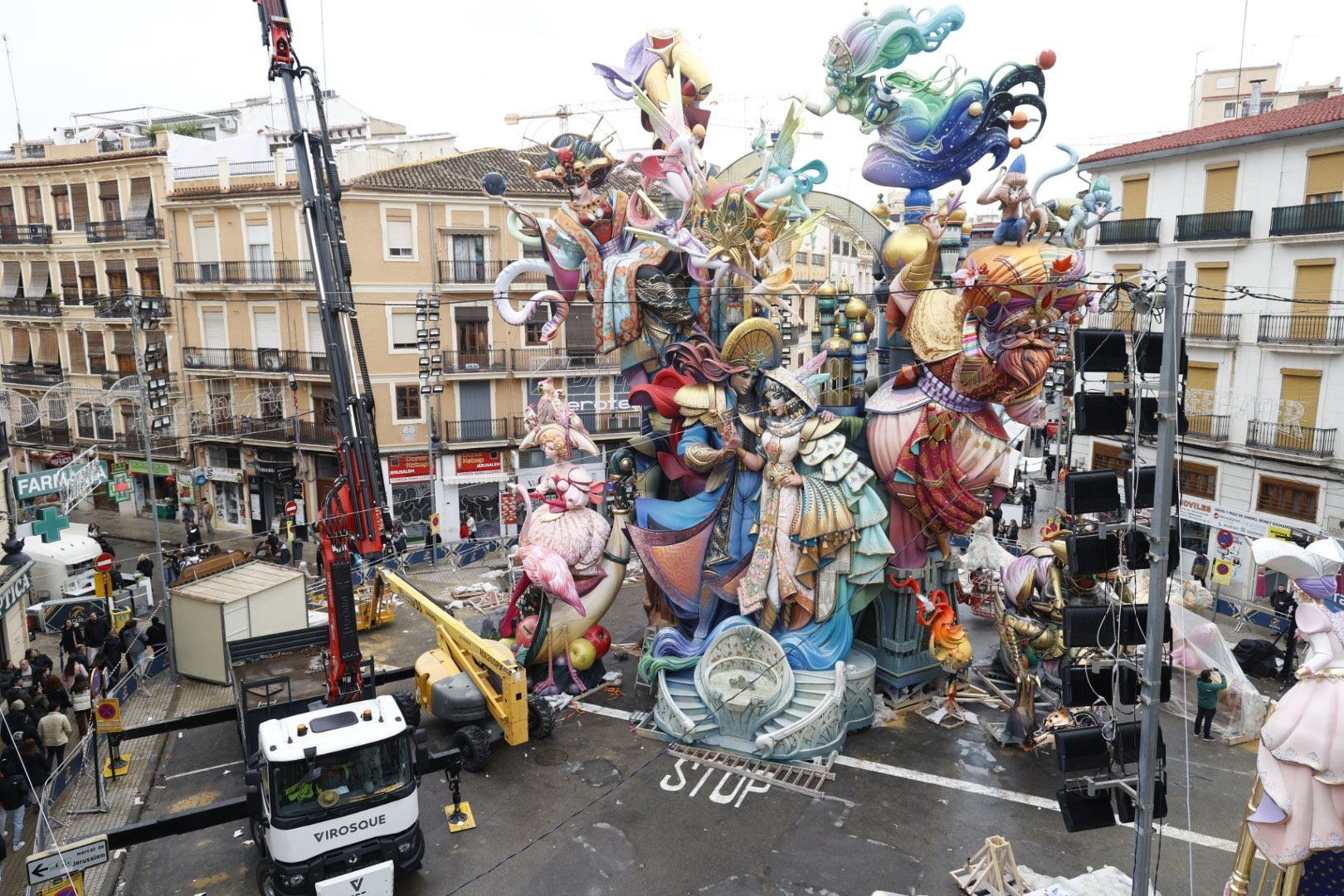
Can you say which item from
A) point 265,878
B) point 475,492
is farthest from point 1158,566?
point 475,492

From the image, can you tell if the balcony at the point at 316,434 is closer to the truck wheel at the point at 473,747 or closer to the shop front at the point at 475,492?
the shop front at the point at 475,492

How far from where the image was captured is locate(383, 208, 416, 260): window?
31.7 m

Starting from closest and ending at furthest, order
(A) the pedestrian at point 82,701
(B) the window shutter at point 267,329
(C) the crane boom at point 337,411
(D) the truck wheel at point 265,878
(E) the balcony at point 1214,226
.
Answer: (D) the truck wheel at point 265,878
(C) the crane boom at point 337,411
(A) the pedestrian at point 82,701
(E) the balcony at point 1214,226
(B) the window shutter at point 267,329

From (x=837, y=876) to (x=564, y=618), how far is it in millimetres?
7484

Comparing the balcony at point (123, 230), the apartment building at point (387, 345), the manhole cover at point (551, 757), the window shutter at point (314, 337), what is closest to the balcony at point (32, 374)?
the balcony at point (123, 230)

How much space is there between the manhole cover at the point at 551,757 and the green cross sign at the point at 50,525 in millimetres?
13785

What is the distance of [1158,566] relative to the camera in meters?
Answer: 8.66

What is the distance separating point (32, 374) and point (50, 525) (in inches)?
731

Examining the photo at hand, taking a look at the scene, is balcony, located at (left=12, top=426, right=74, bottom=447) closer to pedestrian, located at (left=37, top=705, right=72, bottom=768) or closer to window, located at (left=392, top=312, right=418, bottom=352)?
window, located at (left=392, top=312, right=418, bottom=352)

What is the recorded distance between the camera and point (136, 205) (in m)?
34.8

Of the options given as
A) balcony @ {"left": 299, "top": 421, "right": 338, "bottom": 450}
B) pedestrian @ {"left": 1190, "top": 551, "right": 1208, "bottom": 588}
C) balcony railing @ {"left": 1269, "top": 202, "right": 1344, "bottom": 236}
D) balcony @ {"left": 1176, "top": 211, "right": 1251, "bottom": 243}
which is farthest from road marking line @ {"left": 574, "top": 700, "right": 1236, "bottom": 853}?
balcony @ {"left": 299, "top": 421, "right": 338, "bottom": 450}

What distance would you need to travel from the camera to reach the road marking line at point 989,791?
561 inches

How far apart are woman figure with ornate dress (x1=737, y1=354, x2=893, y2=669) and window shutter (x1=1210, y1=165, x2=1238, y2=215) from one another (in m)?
15.9

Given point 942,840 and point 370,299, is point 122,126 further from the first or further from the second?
point 942,840
